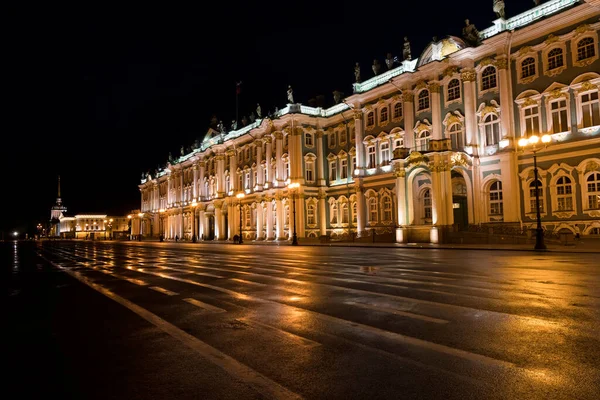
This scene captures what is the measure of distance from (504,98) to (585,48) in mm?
6133

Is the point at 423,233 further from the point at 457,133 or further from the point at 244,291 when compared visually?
the point at 244,291

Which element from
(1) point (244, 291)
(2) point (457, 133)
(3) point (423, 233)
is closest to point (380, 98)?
(2) point (457, 133)

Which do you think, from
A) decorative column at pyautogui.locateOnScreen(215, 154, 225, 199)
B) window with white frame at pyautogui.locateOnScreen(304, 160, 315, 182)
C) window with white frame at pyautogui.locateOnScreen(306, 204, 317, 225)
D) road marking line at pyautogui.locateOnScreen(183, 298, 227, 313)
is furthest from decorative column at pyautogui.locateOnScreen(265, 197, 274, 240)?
road marking line at pyautogui.locateOnScreen(183, 298, 227, 313)

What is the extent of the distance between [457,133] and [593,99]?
1063cm

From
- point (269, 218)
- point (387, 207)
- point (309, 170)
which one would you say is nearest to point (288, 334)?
point (387, 207)

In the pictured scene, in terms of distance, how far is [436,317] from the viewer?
8203 mm

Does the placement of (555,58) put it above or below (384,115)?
above

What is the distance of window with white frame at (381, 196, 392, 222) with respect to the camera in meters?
46.7

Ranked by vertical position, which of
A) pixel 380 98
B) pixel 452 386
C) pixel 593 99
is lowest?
pixel 452 386

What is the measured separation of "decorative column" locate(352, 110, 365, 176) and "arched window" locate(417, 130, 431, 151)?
784 centimetres

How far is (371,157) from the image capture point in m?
49.4

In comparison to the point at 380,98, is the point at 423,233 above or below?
below

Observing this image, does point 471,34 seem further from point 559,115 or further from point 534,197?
point 534,197

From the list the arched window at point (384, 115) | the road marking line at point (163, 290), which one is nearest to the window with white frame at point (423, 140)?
the arched window at point (384, 115)
